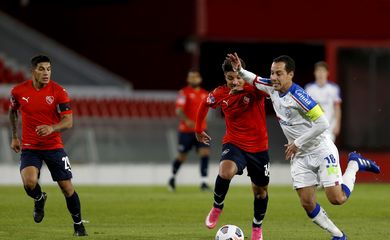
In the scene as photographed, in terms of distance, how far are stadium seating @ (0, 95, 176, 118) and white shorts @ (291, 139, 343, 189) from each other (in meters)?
16.9

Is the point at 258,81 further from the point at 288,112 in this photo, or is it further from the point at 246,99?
the point at 288,112

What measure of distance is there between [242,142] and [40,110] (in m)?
2.41

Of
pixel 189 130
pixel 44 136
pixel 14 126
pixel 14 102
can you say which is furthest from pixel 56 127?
pixel 189 130

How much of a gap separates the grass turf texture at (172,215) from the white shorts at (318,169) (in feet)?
3.49

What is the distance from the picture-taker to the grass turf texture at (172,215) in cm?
1266

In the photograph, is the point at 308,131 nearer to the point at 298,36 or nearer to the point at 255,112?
the point at 255,112

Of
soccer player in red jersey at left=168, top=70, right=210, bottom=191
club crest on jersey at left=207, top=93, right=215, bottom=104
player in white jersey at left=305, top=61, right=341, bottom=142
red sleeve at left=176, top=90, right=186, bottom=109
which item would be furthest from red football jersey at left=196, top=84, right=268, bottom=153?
soccer player in red jersey at left=168, top=70, right=210, bottom=191

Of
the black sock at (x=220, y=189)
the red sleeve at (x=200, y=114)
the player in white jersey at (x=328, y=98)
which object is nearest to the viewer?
the black sock at (x=220, y=189)

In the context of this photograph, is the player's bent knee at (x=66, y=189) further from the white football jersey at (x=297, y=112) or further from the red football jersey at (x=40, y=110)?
the white football jersey at (x=297, y=112)

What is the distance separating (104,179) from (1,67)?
7.66 metres

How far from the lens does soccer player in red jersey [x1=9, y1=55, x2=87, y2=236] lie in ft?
40.1

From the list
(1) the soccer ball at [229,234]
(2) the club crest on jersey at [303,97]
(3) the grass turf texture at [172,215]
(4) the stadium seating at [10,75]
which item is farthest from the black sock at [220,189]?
(4) the stadium seating at [10,75]

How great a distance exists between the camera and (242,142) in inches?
481

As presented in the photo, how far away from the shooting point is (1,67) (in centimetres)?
3098
